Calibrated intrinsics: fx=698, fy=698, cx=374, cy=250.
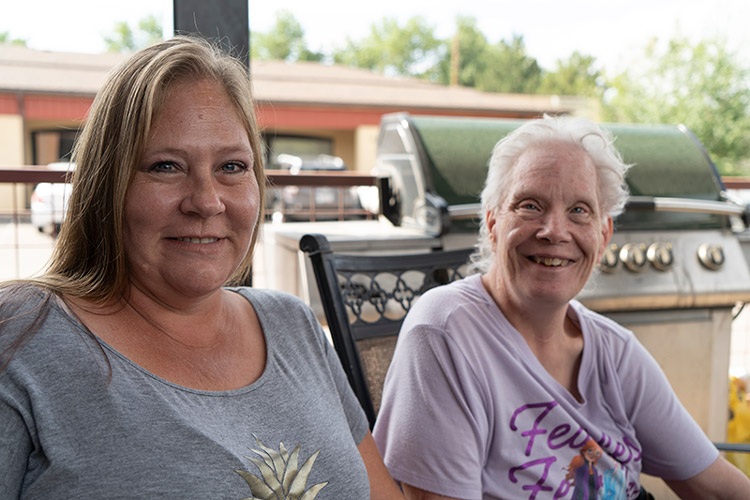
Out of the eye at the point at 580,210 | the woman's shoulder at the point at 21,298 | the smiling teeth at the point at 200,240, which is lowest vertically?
the woman's shoulder at the point at 21,298

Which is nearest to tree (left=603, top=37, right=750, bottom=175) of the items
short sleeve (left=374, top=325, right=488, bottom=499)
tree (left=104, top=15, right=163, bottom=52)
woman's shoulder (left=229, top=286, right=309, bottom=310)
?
short sleeve (left=374, top=325, right=488, bottom=499)

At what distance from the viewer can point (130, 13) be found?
44.2m

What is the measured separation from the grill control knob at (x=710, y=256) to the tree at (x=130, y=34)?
152ft

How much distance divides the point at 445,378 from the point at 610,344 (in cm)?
49

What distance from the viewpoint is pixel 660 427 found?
1676 millimetres

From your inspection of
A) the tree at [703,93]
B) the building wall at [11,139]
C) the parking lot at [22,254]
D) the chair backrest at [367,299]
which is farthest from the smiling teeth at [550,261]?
the tree at [703,93]

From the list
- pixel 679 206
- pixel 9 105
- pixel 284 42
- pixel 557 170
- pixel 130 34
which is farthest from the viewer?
pixel 284 42

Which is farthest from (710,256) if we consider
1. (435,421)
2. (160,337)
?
(160,337)

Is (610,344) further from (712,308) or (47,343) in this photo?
(712,308)

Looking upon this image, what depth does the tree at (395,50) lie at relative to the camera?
161 ft

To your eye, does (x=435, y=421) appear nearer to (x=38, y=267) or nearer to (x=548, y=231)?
(x=548, y=231)

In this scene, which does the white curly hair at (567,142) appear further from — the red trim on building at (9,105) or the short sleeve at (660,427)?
the red trim on building at (9,105)

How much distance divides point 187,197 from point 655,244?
2292mm

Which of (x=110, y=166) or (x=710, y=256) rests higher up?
(x=110, y=166)
